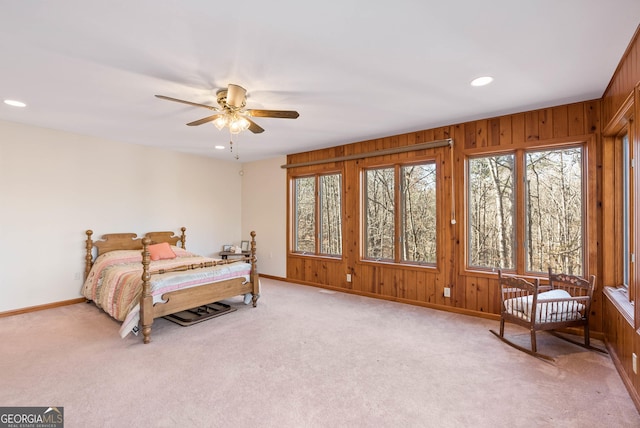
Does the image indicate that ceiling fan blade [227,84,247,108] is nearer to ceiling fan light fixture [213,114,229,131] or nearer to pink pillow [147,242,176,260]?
ceiling fan light fixture [213,114,229,131]

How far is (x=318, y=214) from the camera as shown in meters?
5.60

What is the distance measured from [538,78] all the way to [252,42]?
252cm

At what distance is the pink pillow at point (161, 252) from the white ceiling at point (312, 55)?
2115 mm

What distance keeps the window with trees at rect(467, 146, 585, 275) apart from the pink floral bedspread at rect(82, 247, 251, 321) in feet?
10.9

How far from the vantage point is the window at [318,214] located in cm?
540

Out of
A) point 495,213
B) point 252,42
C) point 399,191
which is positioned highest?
point 252,42

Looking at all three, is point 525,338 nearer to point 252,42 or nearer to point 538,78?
point 538,78

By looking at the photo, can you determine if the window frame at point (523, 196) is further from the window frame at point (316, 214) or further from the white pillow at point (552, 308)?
the window frame at point (316, 214)

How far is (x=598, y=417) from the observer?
1935mm

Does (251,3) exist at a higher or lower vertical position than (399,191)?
higher

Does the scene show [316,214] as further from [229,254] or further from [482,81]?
[482,81]

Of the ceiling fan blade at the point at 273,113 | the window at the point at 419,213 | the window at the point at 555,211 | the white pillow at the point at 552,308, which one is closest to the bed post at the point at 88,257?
the ceiling fan blade at the point at 273,113

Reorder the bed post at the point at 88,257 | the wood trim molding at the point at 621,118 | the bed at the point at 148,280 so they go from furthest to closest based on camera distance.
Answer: the bed post at the point at 88,257 → the bed at the point at 148,280 → the wood trim molding at the point at 621,118

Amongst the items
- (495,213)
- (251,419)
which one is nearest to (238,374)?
(251,419)
